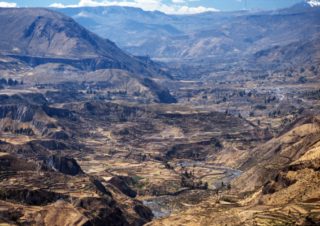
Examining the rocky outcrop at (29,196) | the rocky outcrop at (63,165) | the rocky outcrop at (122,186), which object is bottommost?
the rocky outcrop at (122,186)

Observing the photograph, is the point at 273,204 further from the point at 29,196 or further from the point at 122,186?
the point at 122,186

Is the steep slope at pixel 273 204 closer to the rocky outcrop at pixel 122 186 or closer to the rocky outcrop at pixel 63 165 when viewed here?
the rocky outcrop at pixel 122 186

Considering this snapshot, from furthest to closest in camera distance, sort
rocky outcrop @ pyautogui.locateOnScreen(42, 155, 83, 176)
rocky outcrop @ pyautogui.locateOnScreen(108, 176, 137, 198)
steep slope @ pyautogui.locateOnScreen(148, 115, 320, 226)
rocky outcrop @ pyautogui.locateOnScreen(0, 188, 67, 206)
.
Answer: rocky outcrop @ pyautogui.locateOnScreen(42, 155, 83, 176) → rocky outcrop @ pyautogui.locateOnScreen(108, 176, 137, 198) → rocky outcrop @ pyautogui.locateOnScreen(0, 188, 67, 206) → steep slope @ pyautogui.locateOnScreen(148, 115, 320, 226)

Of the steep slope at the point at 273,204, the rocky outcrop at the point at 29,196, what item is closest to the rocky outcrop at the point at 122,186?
the steep slope at the point at 273,204

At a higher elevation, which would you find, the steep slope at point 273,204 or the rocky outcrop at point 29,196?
the steep slope at point 273,204

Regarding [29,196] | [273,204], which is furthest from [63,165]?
[273,204]

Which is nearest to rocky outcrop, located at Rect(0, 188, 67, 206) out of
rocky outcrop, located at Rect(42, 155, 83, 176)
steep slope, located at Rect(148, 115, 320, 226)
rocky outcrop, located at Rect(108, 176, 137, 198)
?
steep slope, located at Rect(148, 115, 320, 226)

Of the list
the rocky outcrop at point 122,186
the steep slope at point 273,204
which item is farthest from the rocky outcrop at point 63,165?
the steep slope at point 273,204

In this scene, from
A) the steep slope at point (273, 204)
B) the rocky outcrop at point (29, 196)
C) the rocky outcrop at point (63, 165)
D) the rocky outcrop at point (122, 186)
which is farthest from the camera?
the rocky outcrop at point (63, 165)

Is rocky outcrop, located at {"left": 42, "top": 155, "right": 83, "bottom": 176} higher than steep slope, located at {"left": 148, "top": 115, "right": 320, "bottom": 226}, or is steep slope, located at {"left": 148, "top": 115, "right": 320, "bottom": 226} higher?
steep slope, located at {"left": 148, "top": 115, "right": 320, "bottom": 226}

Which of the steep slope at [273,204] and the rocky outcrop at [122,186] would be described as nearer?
the steep slope at [273,204]

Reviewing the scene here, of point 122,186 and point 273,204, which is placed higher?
point 273,204

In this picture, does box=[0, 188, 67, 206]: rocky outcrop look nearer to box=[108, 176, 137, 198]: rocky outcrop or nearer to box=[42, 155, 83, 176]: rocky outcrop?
box=[108, 176, 137, 198]: rocky outcrop

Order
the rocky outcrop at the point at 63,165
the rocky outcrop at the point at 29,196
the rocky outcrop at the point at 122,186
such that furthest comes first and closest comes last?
the rocky outcrop at the point at 63,165 < the rocky outcrop at the point at 122,186 < the rocky outcrop at the point at 29,196
